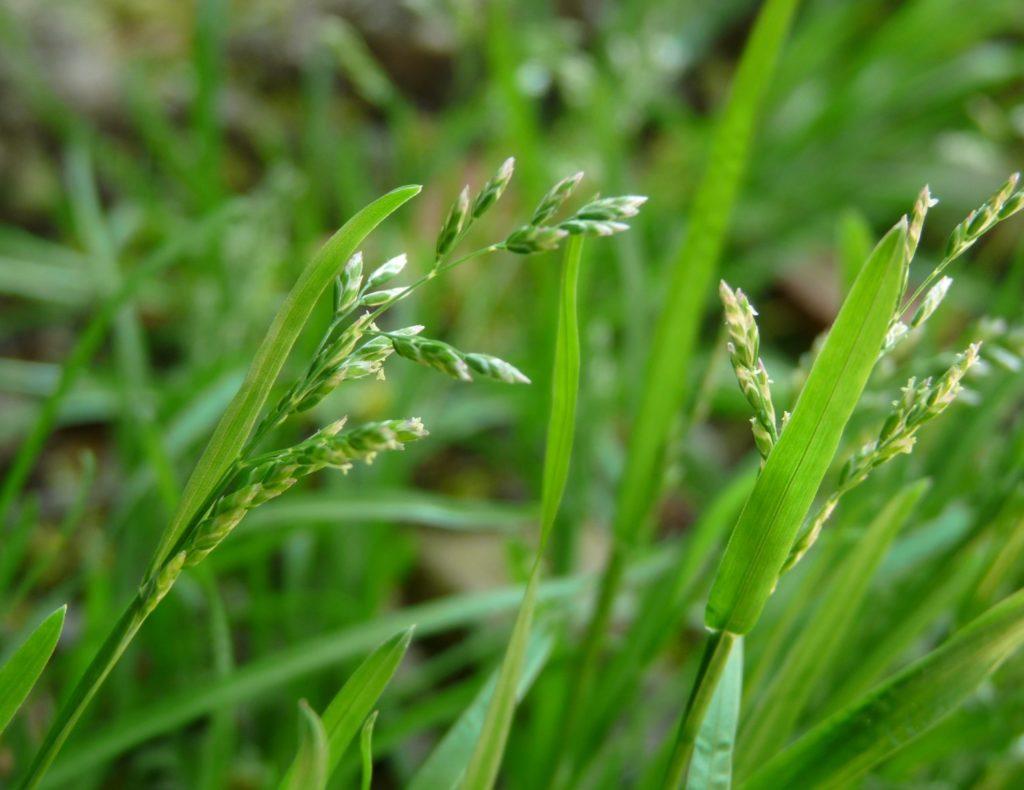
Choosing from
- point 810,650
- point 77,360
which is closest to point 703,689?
point 810,650

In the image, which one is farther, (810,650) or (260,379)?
(810,650)

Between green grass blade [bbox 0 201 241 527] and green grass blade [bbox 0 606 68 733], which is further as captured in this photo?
green grass blade [bbox 0 201 241 527]

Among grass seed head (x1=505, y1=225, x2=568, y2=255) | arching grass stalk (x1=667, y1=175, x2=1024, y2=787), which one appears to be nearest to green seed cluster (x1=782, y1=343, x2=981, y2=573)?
arching grass stalk (x1=667, y1=175, x2=1024, y2=787)

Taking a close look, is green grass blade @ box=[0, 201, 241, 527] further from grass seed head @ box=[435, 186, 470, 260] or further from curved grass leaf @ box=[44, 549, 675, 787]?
grass seed head @ box=[435, 186, 470, 260]

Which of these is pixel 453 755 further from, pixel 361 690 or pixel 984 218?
pixel 984 218

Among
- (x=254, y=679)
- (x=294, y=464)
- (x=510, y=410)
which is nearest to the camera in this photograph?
(x=294, y=464)

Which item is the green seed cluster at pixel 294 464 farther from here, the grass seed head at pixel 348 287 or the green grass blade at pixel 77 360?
the green grass blade at pixel 77 360
